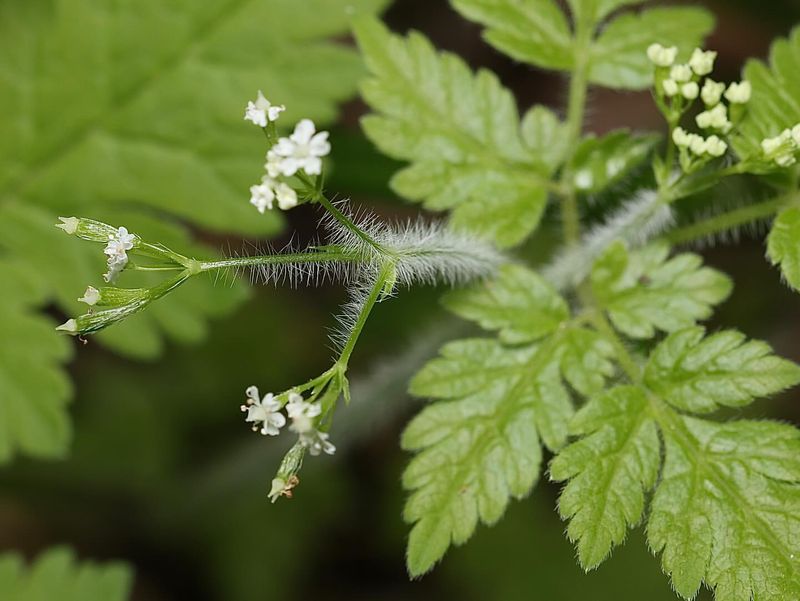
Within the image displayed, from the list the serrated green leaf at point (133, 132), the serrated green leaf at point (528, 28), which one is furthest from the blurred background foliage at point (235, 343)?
the serrated green leaf at point (528, 28)

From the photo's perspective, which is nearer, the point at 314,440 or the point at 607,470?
the point at 314,440

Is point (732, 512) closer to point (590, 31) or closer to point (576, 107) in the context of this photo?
point (576, 107)

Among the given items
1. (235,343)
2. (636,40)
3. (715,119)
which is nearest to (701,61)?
(715,119)

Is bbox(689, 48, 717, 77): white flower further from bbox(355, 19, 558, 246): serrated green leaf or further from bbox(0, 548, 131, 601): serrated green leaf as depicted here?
bbox(0, 548, 131, 601): serrated green leaf

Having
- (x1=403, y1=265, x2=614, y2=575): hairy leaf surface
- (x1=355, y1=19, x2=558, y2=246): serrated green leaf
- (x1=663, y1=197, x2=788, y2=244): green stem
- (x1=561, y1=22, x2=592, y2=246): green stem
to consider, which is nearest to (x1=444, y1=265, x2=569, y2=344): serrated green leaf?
(x1=403, y1=265, x2=614, y2=575): hairy leaf surface

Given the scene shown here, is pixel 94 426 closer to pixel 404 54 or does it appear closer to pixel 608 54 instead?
pixel 404 54

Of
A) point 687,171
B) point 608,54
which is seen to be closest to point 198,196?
point 608,54
